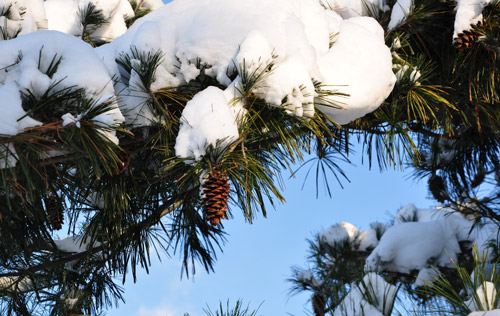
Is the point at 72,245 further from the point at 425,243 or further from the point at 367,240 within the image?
the point at 367,240

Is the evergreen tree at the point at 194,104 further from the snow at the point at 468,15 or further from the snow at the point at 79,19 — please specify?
the snow at the point at 79,19

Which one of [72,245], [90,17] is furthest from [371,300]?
[90,17]

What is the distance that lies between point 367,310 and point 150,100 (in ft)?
2.55

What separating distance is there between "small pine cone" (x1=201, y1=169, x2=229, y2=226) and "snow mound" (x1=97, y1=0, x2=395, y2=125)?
0.85 feet

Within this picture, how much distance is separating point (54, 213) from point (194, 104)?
95 centimetres

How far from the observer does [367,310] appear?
154cm

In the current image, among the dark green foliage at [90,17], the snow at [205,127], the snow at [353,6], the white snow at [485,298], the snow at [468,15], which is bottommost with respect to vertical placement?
the white snow at [485,298]

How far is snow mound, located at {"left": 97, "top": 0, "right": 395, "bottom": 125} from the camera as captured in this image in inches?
60.6

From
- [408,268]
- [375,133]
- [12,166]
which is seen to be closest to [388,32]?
[375,133]

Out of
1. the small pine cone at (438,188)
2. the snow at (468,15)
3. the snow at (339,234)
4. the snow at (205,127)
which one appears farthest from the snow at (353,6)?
the snow at (339,234)

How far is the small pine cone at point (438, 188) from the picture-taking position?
369cm

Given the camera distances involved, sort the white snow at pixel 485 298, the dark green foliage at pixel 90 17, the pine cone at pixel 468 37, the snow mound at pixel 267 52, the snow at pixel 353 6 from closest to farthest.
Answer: the white snow at pixel 485 298
the snow mound at pixel 267 52
the pine cone at pixel 468 37
the snow at pixel 353 6
the dark green foliage at pixel 90 17

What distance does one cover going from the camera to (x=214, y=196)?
1.37 m

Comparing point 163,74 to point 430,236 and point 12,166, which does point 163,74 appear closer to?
point 12,166
